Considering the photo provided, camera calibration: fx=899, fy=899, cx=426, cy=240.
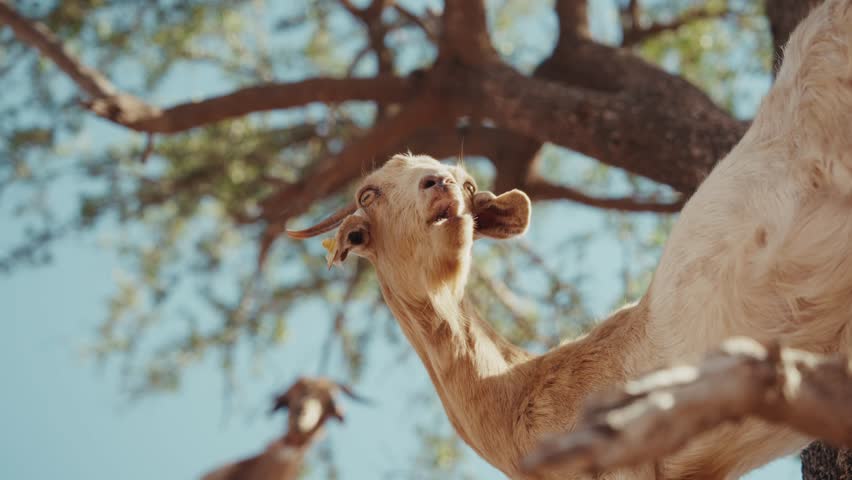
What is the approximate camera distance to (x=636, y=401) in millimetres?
1690

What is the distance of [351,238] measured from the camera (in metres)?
3.95

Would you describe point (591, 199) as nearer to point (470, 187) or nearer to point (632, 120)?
point (632, 120)

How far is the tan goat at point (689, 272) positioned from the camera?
279 centimetres

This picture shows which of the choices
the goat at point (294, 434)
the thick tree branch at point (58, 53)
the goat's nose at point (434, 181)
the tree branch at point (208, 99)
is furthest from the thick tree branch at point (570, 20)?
the goat at point (294, 434)

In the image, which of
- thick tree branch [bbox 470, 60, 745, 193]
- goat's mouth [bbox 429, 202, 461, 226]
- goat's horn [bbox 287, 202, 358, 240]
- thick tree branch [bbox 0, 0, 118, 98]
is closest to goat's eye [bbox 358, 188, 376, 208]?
goat's horn [bbox 287, 202, 358, 240]

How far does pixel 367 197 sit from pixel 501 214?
24.3 inches

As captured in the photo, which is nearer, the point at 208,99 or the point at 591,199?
the point at 208,99

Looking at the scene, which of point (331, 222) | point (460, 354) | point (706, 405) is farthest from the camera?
point (331, 222)

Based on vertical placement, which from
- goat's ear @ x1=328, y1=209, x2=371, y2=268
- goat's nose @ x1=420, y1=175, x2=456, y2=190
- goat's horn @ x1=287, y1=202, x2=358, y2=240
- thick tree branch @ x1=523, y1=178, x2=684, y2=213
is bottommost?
thick tree branch @ x1=523, y1=178, x2=684, y2=213

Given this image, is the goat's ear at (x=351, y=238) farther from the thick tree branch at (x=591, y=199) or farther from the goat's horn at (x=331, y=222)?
the thick tree branch at (x=591, y=199)

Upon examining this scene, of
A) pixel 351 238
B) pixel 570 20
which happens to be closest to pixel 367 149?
pixel 570 20


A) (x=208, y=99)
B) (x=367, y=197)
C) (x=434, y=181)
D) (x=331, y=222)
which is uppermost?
(x=434, y=181)

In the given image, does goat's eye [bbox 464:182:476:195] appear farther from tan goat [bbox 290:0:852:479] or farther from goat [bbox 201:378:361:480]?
goat [bbox 201:378:361:480]

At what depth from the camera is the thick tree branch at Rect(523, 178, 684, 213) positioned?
20.6 feet
